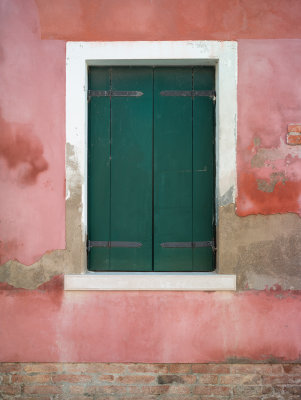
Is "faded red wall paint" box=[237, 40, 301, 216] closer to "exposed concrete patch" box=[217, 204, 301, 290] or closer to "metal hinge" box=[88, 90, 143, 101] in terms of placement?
"exposed concrete patch" box=[217, 204, 301, 290]

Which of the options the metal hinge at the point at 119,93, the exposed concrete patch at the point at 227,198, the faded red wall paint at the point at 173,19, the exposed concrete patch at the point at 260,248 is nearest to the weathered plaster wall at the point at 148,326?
the exposed concrete patch at the point at 260,248

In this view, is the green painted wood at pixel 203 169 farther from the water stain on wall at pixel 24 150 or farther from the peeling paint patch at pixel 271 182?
the water stain on wall at pixel 24 150

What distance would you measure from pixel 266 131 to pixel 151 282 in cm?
Result: 151

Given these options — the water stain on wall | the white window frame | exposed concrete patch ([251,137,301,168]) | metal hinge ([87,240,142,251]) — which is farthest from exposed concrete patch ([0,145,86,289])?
exposed concrete patch ([251,137,301,168])

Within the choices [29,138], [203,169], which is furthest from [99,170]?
[203,169]

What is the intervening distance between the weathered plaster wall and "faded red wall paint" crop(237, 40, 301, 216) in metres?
0.78

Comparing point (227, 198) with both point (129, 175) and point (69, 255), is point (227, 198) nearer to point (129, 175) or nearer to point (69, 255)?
point (129, 175)

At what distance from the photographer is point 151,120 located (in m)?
2.92

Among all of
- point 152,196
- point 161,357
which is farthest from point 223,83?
point 161,357

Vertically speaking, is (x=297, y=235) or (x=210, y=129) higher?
(x=210, y=129)

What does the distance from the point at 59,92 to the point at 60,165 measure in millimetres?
585

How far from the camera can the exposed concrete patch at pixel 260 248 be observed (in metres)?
2.78

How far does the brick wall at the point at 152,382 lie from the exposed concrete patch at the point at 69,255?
695mm

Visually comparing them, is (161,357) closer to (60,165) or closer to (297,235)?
(297,235)
